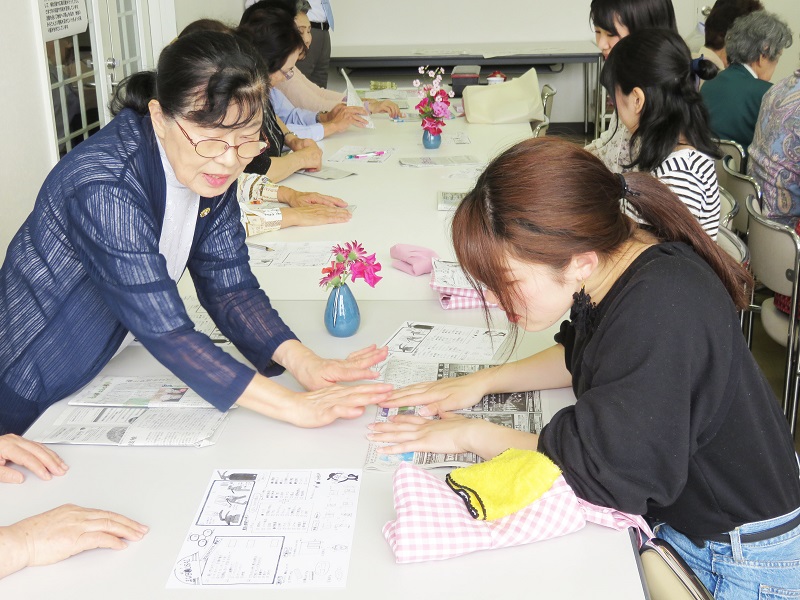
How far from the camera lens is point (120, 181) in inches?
59.7

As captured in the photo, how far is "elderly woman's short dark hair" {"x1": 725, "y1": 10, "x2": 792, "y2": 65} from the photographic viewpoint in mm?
4305

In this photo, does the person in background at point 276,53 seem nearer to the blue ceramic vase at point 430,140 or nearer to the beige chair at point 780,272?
the blue ceramic vase at point 430,140

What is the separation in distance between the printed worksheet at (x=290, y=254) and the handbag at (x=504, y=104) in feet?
6.62

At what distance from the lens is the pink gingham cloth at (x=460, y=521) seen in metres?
1.21

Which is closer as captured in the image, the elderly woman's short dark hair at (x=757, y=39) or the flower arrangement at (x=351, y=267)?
the flower arrangement at (x=351, y=267)

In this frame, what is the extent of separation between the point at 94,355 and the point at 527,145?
94 cm

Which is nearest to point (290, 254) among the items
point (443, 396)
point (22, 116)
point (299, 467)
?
point (443, 396)

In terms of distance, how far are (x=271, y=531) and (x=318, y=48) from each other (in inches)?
187

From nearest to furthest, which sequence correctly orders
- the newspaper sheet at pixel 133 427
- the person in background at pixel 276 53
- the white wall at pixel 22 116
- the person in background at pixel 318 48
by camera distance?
the newspaper sheet at pixel 133 427 → the white wall at pixel 22 116 → the person in background at pixel 276 53 → the person in background at pixel 318 48

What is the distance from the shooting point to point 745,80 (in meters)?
4.27

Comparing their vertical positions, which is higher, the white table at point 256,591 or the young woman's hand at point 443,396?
the young woman's hand at point 443,396

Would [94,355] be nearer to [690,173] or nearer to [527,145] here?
[527,145]

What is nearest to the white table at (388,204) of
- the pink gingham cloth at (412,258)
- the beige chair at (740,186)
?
the pink gingham cloth at (412,258)

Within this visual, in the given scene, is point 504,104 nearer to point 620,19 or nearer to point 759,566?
point 620,19
